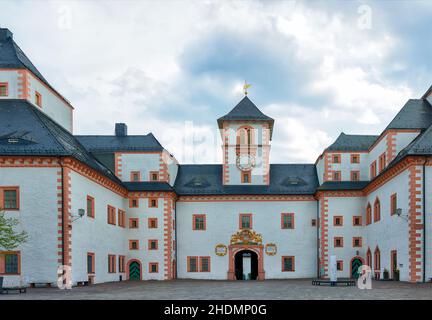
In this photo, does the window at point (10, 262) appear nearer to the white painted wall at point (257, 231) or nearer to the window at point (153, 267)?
the window at point (153, 267)

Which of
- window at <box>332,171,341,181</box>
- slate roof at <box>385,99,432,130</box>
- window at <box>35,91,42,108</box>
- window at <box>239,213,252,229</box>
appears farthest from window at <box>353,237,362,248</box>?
window at <box>35,91,42,108</box>

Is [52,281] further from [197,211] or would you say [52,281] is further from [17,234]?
[197,211]

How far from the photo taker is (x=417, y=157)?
33.0 metres

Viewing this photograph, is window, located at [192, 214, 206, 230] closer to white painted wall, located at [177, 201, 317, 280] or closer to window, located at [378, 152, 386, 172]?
white painted wall, located at [177, 201, 317, 280]

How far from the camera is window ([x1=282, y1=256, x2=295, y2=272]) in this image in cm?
4884

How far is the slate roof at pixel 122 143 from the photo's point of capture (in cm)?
4844

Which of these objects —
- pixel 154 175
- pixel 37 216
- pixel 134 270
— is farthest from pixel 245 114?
pixel 37 216

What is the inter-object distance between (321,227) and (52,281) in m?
27.1

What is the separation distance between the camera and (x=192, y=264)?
4903 cm

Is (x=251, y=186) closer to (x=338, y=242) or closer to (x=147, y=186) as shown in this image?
(x=338, y=242)

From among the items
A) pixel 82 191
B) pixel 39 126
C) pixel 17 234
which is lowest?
pixel 17 234

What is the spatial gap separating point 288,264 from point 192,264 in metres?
9.48
